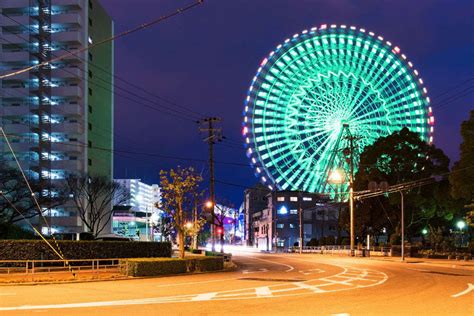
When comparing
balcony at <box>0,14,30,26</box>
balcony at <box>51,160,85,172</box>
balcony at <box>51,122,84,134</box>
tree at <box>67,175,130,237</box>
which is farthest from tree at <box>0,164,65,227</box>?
balcony at <box>0,14,30,26</box>

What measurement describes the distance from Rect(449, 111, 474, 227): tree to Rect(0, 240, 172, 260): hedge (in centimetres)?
2545

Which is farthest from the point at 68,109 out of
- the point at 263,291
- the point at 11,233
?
the point at 263,291

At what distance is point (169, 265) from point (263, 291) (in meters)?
11.7

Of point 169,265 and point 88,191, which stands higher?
point 88,191

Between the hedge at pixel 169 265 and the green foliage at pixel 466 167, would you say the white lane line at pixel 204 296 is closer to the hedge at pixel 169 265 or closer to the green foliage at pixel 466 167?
the hedge at pixel 169 265

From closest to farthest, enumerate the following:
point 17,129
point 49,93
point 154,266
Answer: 1. point 154,266
2. point 17,129
3. point 49,93

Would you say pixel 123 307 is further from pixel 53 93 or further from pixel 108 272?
pixel 53 93

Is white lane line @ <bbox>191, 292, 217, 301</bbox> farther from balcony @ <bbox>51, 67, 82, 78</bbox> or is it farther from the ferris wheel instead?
balcony @ <bbox>51, 67, 82, 78</bbox>

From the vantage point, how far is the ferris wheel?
64.0 meters

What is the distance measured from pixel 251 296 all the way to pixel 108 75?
81.2m

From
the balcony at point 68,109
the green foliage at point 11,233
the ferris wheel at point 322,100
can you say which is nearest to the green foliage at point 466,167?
the ferris wheel at point 322,100

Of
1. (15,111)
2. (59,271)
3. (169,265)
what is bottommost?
(59,271)

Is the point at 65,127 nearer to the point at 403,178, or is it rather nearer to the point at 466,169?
the point at 403,178

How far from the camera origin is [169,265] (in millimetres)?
31953
